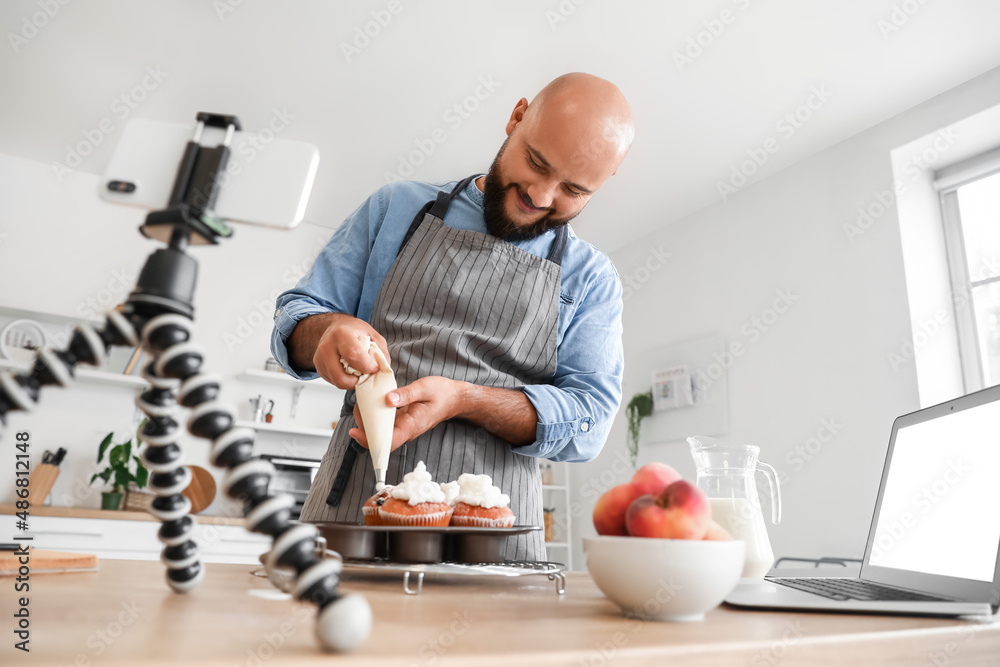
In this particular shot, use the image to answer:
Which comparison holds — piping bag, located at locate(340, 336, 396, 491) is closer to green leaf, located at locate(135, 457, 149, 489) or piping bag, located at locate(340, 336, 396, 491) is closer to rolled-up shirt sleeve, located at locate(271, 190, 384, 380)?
rolled-up shirt sleeve, located at locate(271, 190, 384, 380)

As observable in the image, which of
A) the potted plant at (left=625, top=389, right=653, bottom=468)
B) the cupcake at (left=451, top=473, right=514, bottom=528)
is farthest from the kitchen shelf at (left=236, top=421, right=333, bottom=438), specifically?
the cupcake at (left=451, top=473, right=514, bottom=528)

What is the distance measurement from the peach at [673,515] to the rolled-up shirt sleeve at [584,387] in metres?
0.57

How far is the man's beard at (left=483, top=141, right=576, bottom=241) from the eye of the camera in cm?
135

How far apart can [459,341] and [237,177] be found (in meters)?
0.83

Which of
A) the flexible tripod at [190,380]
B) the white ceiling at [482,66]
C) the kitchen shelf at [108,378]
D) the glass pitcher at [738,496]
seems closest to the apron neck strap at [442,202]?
the glass pitcher at [738,496]

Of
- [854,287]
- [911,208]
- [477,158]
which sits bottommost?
[854,287]

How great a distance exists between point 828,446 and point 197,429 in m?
3.56

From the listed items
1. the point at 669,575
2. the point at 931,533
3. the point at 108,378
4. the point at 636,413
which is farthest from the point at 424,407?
the point at 636,413

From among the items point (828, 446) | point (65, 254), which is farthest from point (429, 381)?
point (65, 254)

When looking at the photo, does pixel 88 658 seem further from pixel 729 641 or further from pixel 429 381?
pixel 429 381

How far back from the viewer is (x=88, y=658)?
25cm

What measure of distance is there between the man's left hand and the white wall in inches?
108

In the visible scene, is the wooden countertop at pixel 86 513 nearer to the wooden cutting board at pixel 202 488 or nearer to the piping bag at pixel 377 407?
the wooden cutting board at pixel 202 488

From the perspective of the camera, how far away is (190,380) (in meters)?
0.33
